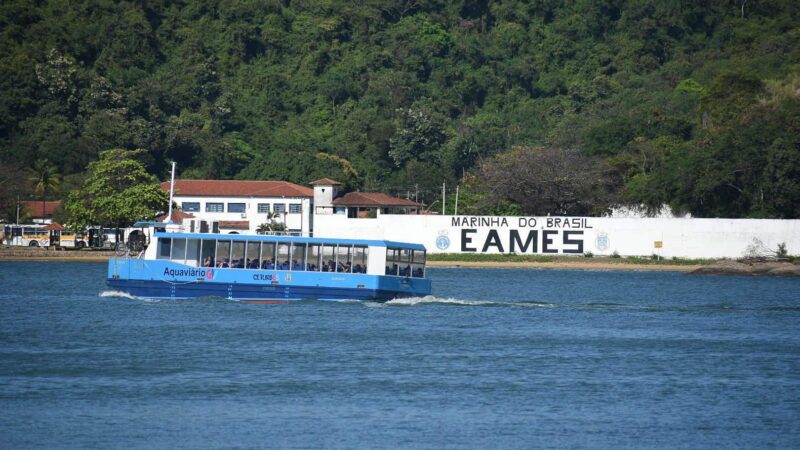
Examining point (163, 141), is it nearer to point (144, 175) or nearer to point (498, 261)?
point (144, 175)

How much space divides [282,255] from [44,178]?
6833cm

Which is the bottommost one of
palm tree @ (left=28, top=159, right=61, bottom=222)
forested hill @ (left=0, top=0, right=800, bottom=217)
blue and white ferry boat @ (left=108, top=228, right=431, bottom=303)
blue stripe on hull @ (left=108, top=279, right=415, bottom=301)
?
blue stripe on hull @ (left=108, top=279, right=415, bottom=301)

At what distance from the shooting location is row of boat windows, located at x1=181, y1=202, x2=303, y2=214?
96562 millimetres

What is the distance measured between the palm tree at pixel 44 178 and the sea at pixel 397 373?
5557 centimetres

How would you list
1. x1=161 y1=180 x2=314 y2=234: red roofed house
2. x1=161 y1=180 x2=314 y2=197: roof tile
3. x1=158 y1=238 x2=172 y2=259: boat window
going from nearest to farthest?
x1=158 y1=238 x2=172 y2=259: boat window
x1=161 y1=180 x2=314 y2=234: red roofed house
x1=161 y1=180 x2=314 y2=197: roof tile

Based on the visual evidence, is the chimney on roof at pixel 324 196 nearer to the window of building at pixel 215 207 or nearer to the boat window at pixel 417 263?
the window of building at pixel 215 207

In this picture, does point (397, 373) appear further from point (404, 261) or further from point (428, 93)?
point (428, 93)

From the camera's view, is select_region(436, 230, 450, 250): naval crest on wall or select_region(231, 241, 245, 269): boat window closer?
select_region(231, 241, 245, 269): boat window

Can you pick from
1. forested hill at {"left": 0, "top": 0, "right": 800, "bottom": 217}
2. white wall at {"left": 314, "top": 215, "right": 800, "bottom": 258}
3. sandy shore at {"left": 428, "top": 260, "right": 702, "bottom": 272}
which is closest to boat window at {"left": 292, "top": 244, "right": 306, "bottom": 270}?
sandy shore at {"left": 428, "top": 260, "right": 702, "bottom": 272}

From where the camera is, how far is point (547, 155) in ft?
303

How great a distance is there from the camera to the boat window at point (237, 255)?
149 feet

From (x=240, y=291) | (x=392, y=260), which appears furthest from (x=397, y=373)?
(x=240, y=291)

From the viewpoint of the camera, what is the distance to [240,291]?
150 ft

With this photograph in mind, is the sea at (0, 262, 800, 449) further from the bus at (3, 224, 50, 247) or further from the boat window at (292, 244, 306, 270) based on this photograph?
the bus at (3, 224, 50, 247)
